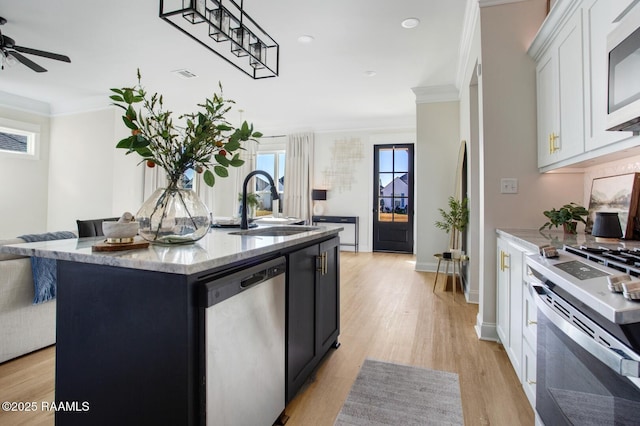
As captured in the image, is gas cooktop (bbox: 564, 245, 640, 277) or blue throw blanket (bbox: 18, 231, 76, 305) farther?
blue throw blanket (bbox: 18, 231, 76, 305)

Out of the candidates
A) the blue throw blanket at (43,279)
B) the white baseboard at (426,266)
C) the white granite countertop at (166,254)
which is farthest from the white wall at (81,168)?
the white baseboard at (426,266)

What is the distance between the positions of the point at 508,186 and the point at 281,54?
294cm

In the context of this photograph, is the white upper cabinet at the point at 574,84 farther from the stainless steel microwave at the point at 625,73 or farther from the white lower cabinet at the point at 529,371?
the white lower cabinet at the point at 529,371

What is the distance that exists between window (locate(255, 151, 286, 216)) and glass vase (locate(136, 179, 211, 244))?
624 centimetres

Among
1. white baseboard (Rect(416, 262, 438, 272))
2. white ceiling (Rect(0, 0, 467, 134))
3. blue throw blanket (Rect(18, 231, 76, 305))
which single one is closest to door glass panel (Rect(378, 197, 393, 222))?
white ceiling (Rect(0, 0, 467, 134))

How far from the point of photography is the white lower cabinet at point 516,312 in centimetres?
155

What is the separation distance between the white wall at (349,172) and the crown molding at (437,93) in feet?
5.89

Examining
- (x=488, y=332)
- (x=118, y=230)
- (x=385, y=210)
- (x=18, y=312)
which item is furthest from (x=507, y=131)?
(x=385, y=210)

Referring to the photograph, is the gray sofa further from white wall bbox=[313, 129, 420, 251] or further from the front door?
the front door

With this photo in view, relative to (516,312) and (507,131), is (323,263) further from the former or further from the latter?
(507,131)

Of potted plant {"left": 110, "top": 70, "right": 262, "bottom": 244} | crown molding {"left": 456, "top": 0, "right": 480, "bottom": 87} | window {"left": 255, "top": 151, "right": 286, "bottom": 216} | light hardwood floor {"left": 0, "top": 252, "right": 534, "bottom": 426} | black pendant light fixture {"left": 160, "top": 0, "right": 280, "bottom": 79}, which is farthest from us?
window {"left": 255, "top": 151, "right": 286, "bottom": 216}

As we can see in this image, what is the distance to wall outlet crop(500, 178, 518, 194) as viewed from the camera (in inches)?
93.4

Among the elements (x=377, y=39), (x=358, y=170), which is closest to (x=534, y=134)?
(x=377, y=39)

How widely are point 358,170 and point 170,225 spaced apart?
5985 millimetres
